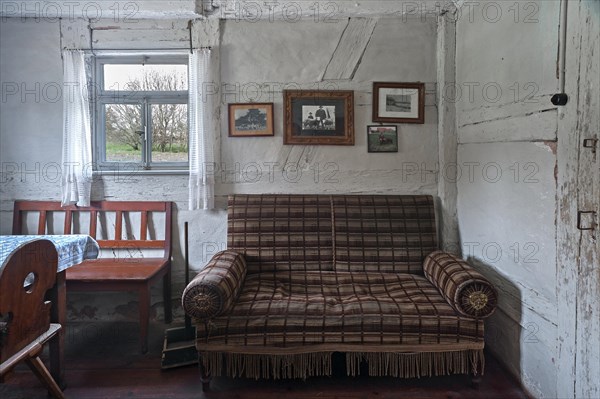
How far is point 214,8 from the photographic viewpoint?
9.80ft

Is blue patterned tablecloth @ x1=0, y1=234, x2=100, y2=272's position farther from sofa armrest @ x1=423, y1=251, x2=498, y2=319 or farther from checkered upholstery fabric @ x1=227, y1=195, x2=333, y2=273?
sofa armrest @ x1=423, y1=251, x2=498, y2=319

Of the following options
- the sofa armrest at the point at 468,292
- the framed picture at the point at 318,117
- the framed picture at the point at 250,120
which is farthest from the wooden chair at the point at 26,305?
the sofa armrest at the point at 468,292

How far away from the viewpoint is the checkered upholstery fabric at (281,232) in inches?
111

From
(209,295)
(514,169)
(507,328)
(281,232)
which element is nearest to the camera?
(209,295)

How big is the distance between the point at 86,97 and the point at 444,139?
9.21 ft

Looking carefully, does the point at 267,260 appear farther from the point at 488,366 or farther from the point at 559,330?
the point at 559,330

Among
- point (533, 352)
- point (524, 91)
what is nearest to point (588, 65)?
point (524, 91)

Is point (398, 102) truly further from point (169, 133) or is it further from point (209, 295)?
point (209, 295)

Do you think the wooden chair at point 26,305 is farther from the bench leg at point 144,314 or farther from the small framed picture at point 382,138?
the small framed picture at point 382,138

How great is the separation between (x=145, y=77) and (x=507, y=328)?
320 centimetres

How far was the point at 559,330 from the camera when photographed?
185 cm

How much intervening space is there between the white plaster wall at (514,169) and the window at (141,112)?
222 cm

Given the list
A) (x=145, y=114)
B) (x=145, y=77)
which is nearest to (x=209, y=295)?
(x=145, y=114)

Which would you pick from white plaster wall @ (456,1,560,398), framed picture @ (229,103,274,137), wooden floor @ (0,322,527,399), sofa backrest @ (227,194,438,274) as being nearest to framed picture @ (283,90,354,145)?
framed picture @ (229,103,274,137)
